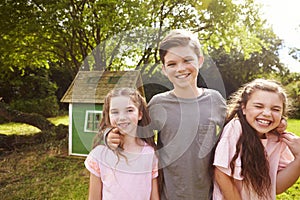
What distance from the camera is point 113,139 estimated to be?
54.2 inches

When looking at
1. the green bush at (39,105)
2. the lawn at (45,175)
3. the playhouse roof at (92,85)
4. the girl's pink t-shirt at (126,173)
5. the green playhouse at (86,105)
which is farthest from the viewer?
the green bush at (39,105)

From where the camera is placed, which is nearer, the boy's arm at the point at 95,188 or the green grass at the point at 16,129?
the boy's arm at the point at 95,188

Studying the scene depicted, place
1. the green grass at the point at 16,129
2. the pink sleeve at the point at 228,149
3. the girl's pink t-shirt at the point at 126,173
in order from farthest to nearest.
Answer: the green grass at the point at 16,129
the girl's pink t-shirt at the point at 126,173
the pink sleeve at the point at 228,149

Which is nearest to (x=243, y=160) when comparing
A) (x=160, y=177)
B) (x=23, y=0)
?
(x=160, y=177)

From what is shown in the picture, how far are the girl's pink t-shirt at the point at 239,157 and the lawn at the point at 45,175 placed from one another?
306 centimetres

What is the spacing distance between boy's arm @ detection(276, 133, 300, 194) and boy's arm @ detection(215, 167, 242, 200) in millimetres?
222

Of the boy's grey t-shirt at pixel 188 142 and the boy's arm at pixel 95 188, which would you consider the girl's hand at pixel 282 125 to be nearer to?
the boy's grey t-shirt at pixel 188 142

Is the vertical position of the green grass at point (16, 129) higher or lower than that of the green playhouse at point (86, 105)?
lower

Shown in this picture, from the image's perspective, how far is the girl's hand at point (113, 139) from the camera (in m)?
1.38

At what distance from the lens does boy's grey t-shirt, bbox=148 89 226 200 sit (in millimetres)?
1346

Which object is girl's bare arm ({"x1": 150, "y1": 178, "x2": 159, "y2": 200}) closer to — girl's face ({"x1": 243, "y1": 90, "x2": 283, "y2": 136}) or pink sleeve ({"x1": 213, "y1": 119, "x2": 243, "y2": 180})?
pink sleeve ({"x1": 213, "y1": 119, "x2": 243, "y2": 180})

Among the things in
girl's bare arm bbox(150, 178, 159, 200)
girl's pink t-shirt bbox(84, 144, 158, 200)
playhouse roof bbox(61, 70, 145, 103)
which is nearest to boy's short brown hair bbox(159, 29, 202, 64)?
girl's pink t-shirt bbox(84, 144, 158, 200)

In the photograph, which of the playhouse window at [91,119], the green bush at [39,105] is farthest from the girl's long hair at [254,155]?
the green bush at [39,105]

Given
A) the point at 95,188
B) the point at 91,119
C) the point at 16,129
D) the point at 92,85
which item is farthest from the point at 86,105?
the point at 16,129
